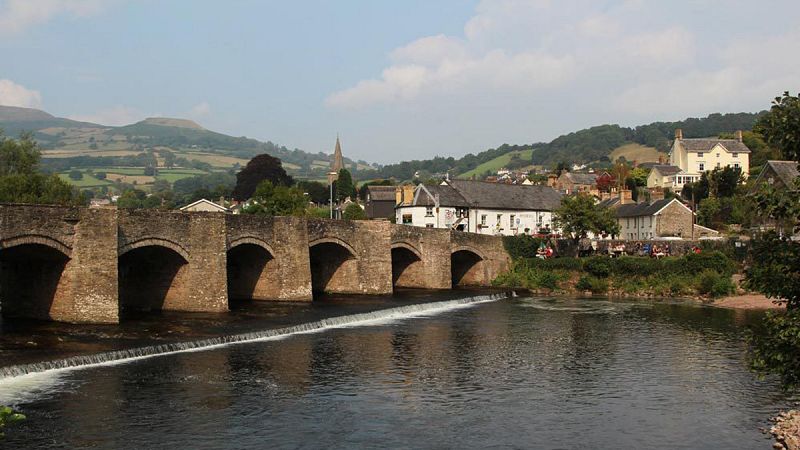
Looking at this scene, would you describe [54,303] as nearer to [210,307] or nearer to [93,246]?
[93,246]

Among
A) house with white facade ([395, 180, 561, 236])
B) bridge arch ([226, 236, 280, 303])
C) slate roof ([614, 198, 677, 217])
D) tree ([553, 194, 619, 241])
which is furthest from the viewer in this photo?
slate roof ([614, 198, 677, 217])

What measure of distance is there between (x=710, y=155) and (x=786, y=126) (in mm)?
91856

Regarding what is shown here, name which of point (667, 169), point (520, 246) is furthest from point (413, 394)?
point (667, 169)

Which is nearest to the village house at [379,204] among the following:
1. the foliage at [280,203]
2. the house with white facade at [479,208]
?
the foliage at [280,203]

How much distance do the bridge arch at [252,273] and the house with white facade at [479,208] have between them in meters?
27.9

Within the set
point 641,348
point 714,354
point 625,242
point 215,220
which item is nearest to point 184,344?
point 215,220

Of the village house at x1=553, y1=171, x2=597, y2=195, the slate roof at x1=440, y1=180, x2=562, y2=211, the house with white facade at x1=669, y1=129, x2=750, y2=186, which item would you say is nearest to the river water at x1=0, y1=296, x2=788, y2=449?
the slate roof at x1=440, y1=180, x2=562, y2=211

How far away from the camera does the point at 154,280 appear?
40.0 meters

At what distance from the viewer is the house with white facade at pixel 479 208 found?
71.9 meters

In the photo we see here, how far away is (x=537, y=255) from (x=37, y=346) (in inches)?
1674

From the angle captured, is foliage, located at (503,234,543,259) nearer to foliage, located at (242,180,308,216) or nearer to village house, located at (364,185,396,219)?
foliage, located at (242,180,308,216)

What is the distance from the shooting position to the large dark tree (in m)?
129

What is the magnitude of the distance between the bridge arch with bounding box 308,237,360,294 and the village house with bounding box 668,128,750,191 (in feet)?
199

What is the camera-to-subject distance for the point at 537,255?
63.0 meters
